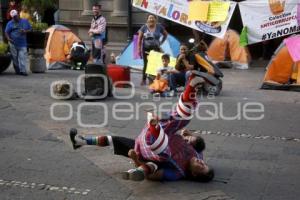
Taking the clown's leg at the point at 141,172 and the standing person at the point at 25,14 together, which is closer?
the clown's leg at the point at 141,172

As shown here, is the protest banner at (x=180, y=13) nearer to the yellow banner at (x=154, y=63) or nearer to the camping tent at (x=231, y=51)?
the camping tent at (x=231, y=51)

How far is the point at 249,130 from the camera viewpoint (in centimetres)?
868

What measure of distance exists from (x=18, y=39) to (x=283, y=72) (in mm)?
6136

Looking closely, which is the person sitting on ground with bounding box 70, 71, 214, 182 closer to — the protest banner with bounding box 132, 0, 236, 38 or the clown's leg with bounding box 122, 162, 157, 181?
the clown's leg with bounding box 122, 162, 157, 181

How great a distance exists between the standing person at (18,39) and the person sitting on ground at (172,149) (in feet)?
27.1

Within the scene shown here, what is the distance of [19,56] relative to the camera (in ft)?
45.2

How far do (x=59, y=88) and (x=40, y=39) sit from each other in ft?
12.4

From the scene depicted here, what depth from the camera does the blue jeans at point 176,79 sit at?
1154 cm

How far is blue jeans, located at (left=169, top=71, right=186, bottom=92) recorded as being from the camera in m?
11.5

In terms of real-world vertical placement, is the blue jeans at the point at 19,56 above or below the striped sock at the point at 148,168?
above

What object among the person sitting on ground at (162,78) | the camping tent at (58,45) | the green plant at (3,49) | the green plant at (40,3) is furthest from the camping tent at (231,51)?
the green plant at (40,3)

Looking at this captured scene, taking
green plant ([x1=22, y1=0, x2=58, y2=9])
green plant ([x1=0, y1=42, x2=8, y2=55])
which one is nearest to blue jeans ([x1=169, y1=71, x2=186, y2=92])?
green plant ([x1=0, y1=42, x2=8, y2=55])

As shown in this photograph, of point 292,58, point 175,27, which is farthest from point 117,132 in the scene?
point 175,27

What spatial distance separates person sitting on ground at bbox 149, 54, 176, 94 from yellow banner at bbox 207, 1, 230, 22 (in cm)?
309
